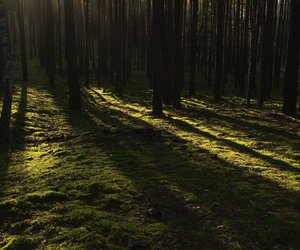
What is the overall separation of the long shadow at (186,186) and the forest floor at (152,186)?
0.02 metres

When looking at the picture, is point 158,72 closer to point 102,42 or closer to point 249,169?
point 249,169

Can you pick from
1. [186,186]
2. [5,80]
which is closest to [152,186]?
[186,186]

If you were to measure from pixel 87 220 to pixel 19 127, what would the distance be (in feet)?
26.9

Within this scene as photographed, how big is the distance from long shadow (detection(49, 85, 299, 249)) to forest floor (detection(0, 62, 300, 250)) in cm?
2

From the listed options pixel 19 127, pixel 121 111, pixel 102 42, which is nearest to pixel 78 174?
pixel 19 127

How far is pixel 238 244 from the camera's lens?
4625 mm

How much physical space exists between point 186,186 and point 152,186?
0.65 meters

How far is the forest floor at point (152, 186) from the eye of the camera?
4910mm

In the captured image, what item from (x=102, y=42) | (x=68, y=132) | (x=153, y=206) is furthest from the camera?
(x=102, y=42)

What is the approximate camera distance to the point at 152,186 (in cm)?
673

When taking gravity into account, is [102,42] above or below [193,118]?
above

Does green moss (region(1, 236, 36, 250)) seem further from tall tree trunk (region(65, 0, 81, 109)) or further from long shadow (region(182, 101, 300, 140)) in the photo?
tall tree trunk (region(65, 0, 81, 109))

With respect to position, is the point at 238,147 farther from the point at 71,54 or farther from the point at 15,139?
the point at 71,54

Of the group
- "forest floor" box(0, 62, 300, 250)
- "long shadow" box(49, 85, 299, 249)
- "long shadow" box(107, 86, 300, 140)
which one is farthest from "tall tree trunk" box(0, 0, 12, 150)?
"long shadow" box(107, 86, 300, 140)
